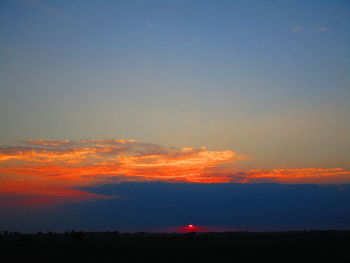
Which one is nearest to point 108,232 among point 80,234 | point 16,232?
point 16,232

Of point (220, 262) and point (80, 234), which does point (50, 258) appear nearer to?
point (220, 262)

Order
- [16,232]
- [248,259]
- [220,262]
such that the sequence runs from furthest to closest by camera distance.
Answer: [16,232]
[248,259]
[220,262]

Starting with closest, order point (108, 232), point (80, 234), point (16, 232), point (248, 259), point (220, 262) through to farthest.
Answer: point (220, 262) → point (248, 259) → point (80, 234) → point (16, 232) → point (108, 232)

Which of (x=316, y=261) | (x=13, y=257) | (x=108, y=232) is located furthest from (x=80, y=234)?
(x=108, y=232)

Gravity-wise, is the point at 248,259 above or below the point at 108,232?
above

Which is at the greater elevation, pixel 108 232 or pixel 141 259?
pixel 141 259

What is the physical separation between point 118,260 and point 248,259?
444 inches

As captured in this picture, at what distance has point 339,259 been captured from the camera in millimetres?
33719

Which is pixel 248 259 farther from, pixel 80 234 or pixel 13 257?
pixel 80 234

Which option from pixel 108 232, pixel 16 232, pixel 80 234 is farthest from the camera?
pixel 108 232

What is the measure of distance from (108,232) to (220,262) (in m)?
119

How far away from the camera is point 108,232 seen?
475ft

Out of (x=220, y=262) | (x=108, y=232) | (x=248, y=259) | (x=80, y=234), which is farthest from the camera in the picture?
(x=108, y=232)

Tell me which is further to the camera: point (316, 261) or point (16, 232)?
point (16, 232)
